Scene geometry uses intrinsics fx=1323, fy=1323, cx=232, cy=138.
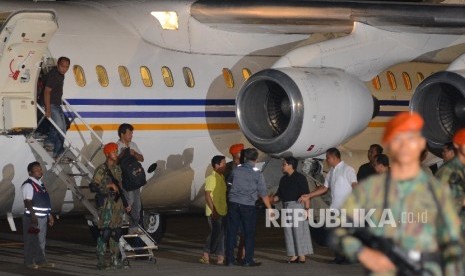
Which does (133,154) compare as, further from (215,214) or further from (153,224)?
(153,224)

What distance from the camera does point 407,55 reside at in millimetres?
18781

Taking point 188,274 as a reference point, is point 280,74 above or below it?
above

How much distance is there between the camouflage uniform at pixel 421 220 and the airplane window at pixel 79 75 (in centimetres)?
1003

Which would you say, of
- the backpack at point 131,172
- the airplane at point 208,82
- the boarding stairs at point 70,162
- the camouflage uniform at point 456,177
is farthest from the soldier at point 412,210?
the boarding stairs at point 70,162

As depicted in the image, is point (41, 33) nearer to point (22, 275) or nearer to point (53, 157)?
point (53, 157)

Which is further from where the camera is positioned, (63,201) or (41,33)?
(63,201)

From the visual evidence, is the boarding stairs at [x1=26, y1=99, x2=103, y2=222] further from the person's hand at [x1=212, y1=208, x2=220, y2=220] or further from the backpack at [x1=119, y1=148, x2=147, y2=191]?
the person's hand at [x1=212, y1=208, x2=220, y2=220]

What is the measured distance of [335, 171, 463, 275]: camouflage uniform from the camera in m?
6.59

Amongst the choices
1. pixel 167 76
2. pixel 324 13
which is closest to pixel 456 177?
pixel 167 76

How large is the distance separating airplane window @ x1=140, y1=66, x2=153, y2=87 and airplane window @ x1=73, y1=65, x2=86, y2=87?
3.15 feet

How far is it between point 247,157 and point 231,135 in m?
2.27

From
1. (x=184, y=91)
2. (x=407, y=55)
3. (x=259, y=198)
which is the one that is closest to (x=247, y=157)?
(x=259, y=198)

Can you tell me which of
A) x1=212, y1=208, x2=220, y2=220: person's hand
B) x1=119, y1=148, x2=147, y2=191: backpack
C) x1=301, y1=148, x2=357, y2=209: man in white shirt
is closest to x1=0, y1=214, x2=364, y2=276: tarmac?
x1=212, y1=208, x2=220, y2=220: person's hand

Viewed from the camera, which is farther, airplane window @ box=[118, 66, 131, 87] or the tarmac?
airplane window @ box=[118, 66, 131, 87]
